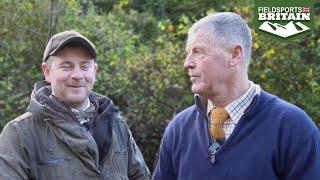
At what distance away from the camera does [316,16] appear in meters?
6.96

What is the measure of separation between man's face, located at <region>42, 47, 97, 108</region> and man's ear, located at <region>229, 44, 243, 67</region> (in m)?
1.08

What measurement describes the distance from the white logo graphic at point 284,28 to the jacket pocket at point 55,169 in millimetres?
3977

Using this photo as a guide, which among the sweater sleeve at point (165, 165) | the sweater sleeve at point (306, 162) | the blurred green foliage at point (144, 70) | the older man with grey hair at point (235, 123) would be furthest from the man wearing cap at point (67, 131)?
the blurred green foliage at point (144, 70)

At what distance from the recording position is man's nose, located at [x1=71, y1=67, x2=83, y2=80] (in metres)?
3.41

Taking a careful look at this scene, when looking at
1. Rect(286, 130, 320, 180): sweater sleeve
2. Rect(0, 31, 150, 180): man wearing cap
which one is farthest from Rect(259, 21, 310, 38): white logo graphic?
Rect(286, 130, 320, 180): sweater sleeve

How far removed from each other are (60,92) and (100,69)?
465 centimetres

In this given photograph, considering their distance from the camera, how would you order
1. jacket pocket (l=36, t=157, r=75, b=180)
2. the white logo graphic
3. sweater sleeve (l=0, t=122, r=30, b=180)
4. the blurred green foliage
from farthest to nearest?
the blurred green foliage < the white logo graphic < jacket pocket (l=36, t=157, r=75, b=180) < sweater sleeve (l=0, t=122, r=30, b=180)

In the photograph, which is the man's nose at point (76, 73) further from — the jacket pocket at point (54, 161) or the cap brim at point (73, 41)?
the jacket pocket at point (54, 161)

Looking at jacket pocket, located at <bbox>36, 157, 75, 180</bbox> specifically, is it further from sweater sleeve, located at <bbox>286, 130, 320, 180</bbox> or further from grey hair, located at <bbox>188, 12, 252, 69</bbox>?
sweater sleeve, located at <bbox>286, 130, 320, 180</bbox>

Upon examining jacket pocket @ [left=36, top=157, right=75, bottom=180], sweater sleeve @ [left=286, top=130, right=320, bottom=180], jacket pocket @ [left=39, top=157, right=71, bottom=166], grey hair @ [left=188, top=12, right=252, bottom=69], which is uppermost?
grey hair @ [left=188, top=12, right=252, bottom=69]

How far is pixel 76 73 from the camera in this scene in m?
3.43

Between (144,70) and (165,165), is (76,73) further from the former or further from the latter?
(144,70)

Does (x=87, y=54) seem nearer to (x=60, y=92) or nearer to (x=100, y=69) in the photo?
(x=60, y=92)

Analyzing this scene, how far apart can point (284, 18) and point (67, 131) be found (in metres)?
3.73
